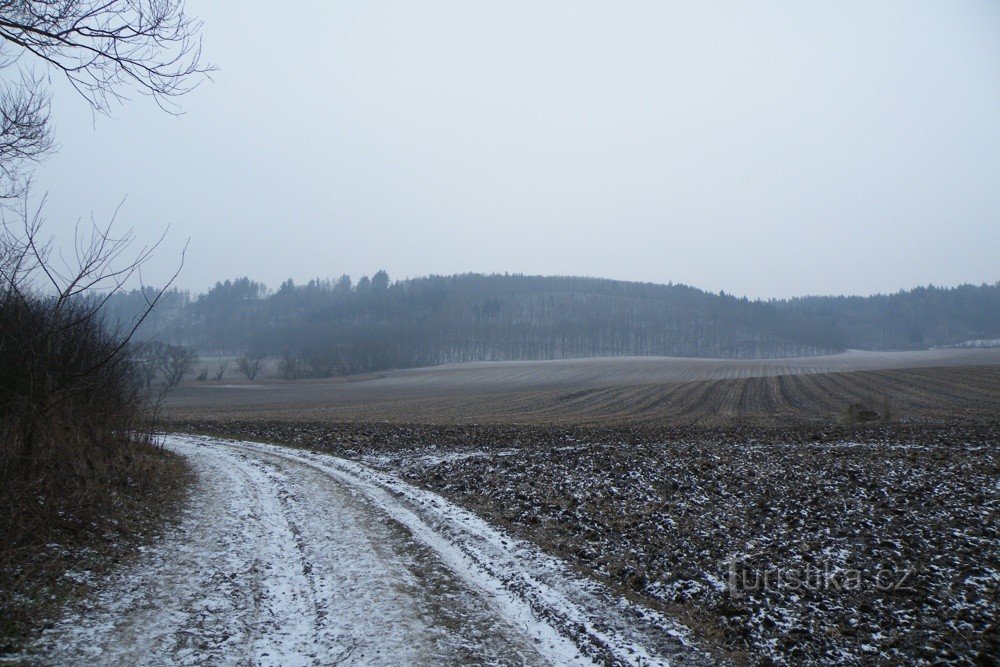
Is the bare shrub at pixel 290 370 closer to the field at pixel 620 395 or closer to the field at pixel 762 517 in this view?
the field at pixel 620 395

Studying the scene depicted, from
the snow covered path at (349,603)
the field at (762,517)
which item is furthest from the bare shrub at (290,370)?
the snow covered path at (349,603)

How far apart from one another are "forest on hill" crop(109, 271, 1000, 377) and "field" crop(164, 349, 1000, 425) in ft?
138

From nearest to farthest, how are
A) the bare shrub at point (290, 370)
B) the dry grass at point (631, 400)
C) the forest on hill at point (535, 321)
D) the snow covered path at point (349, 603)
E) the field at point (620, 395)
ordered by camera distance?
the snow covered path at point (349, 603)
the dry grass at point (631, 400)
the field at point (620, 395)
the bare shrub at point (290, 370)
the forest on hill at point (535, 321)

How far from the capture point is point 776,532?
30.0 ft

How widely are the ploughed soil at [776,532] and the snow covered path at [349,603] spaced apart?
2.78 ft

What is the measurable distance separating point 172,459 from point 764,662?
15.6 metres

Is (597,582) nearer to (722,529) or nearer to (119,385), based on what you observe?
(722,529)

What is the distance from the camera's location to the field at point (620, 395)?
35.3 metres

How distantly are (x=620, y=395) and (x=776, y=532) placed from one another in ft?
136

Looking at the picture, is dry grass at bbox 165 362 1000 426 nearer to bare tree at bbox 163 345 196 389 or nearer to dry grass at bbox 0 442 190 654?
bare tree at bbox 163 345 196 389

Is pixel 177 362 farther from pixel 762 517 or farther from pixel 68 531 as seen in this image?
pixel 762 517

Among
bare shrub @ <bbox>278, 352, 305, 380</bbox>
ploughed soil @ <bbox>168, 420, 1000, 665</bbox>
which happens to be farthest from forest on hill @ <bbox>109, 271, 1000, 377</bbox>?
ploughed soil @ <bbox>168, 420, 1000, 665</bbox>

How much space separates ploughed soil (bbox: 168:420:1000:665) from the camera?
6184 millimetres

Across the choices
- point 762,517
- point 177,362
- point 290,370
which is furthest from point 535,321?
point 762,517
